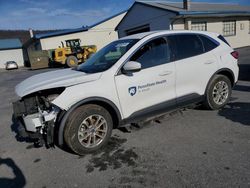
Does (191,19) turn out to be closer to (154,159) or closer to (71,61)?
(71,61)

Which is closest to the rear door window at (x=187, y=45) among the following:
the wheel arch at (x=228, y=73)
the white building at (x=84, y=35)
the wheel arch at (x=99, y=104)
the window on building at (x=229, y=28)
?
the wheel arch at (x=228, y=73)

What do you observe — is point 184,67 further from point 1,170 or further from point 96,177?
point 1,170

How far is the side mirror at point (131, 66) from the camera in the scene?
357 centimetres

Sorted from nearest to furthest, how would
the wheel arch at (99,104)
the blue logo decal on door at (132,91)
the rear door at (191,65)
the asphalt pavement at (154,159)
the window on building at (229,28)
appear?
the asphalt pavement at (154,159) < the wheel arch at (99,104) < the blue logo decal on door at (132,91) < the rear door at (191,65) < the window on building at (229,28)

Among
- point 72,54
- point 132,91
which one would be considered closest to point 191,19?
point 72,54

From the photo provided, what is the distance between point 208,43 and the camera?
15.5 feet

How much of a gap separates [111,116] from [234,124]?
7.76ft

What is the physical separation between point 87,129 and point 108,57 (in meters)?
1.48

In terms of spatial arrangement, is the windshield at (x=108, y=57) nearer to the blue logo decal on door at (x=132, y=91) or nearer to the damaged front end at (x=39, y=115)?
the blue logo decal on door at (x=132, y=91)

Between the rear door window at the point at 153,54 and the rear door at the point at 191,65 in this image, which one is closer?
the rear door window at the point at 153,54

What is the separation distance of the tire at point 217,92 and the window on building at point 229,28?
56.0 ft

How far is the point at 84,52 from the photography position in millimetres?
22172

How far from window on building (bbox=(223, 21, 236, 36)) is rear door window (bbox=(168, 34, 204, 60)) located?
17.6m

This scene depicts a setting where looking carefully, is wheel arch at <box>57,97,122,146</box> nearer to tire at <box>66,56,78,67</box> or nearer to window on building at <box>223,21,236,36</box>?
tire at <box>66,56,78,67</box>
